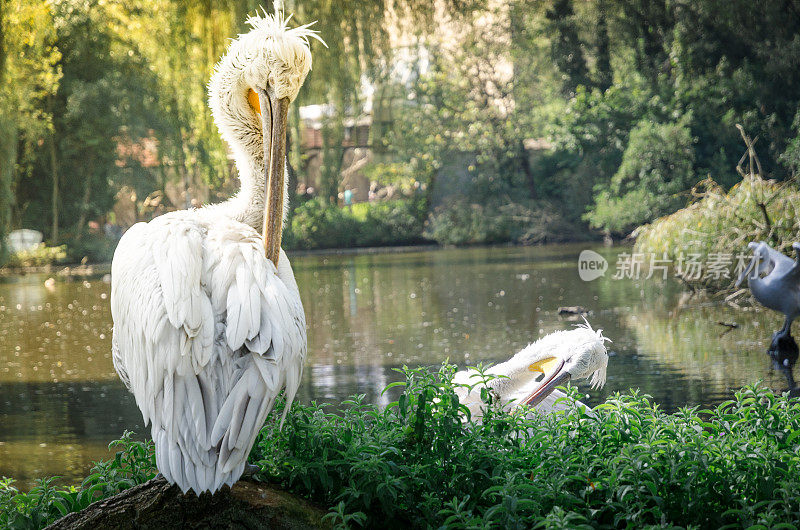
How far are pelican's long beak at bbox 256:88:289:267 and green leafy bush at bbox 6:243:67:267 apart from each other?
61.7 ft

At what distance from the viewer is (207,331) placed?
2293 millimetres

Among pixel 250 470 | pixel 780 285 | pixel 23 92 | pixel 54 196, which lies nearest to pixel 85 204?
pixel 54 196

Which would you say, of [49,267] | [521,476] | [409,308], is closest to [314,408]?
[521,476]

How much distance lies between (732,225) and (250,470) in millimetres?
7544

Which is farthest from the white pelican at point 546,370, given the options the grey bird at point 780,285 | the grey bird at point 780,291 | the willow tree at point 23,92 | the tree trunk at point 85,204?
the tree trunk at point 85,204

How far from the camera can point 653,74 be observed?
22.8 m

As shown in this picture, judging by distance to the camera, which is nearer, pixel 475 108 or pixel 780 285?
pixel 780 285

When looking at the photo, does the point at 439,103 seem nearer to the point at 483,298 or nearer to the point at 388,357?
the point at 483,298

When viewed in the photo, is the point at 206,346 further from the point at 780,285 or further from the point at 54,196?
the point at 54,196

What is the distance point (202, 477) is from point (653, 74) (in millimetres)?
22688

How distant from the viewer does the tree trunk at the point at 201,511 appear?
2.30m

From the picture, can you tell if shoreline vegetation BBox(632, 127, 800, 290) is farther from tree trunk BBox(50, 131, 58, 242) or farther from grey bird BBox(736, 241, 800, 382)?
tree trunk BBox(50, 131, 58, 242)

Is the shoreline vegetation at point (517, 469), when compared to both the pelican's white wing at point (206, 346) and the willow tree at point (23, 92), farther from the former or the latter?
the willow tree at point (23, 92)

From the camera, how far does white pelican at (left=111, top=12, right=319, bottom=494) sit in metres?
2.17
